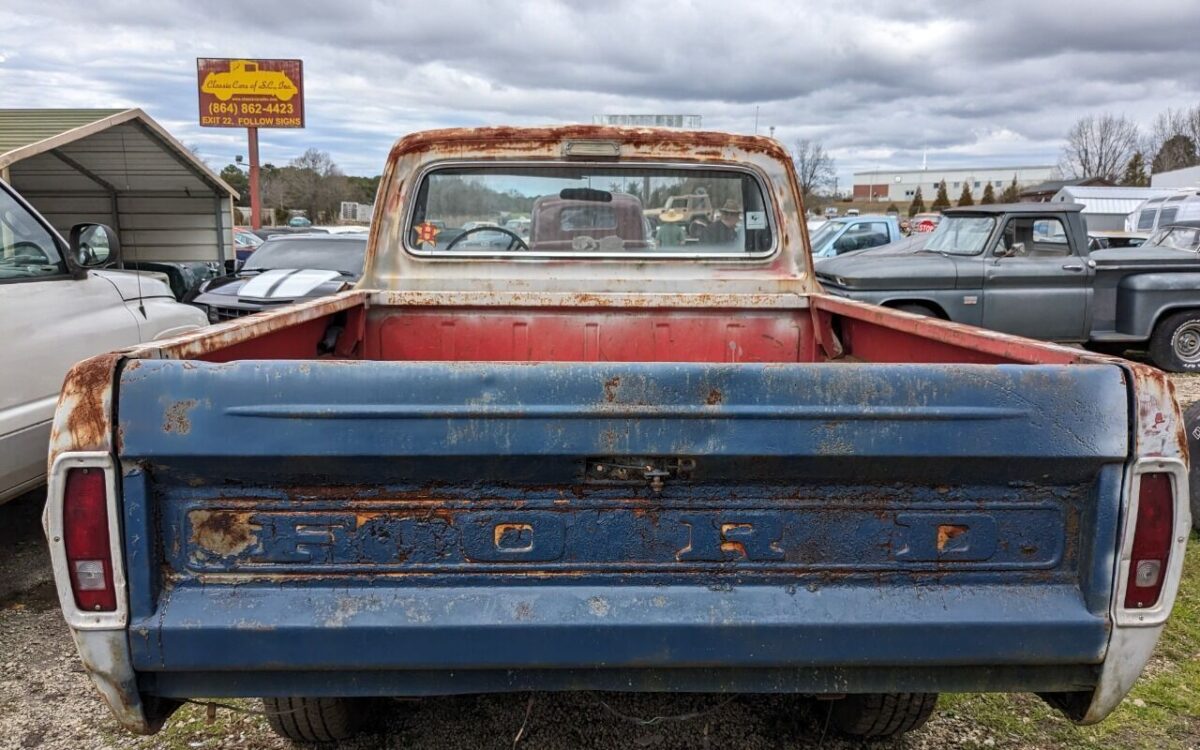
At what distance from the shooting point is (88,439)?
157 cm

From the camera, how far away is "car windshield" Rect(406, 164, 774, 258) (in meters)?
3.52

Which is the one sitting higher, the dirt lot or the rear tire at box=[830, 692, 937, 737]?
the rear tire at box=[830, 692, 937, 737]

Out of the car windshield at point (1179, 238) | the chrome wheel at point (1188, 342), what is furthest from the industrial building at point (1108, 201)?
the chrome wheel at point (1188, 342)

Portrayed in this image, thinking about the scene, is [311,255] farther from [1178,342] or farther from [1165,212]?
[1165,212]

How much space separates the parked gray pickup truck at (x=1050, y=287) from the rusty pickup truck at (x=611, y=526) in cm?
727

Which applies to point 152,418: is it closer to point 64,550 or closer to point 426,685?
point 64,550

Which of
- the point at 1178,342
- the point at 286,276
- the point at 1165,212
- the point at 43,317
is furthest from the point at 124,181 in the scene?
the point at 1165,212

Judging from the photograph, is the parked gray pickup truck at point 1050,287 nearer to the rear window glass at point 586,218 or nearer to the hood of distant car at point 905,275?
the hood of distant car at point 905,275

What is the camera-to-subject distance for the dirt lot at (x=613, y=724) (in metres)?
2.59

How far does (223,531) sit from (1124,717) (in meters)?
2.84

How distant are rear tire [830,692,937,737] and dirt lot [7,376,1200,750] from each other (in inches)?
6.1

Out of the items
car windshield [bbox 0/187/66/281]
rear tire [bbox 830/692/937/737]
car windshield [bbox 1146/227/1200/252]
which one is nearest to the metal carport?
car windshield [bbox 0/187/66/281]

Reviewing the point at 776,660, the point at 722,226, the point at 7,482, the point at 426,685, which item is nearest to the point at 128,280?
the point at 7,482

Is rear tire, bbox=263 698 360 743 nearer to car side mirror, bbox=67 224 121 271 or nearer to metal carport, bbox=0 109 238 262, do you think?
car side mirror, bbox=67 224 121 271
